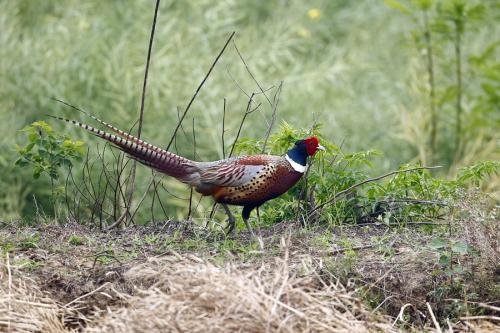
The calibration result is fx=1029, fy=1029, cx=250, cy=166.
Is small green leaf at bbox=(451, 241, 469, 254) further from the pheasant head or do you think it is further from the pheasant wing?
the pheasant wing

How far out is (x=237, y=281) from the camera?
16.9 ft

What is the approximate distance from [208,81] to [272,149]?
20.2ft

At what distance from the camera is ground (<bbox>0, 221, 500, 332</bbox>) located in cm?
511

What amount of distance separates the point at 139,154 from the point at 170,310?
2135 mm

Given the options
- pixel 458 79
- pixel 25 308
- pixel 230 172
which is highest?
pixel 458 79

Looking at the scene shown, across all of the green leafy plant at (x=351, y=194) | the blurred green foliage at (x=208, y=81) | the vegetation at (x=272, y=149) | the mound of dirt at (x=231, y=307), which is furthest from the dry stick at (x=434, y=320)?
the blurred green foliage at (x=208, y=81)

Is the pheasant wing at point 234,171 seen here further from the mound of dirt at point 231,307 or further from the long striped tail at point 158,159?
the mound of dirt at point 231,307

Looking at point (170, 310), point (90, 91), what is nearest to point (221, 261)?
point (170, 310)

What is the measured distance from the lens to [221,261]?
601cm

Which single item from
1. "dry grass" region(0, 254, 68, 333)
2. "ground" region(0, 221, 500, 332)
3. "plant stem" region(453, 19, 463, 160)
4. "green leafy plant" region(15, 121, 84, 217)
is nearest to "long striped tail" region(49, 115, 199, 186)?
"ground" region(0, 221, 500, 332)

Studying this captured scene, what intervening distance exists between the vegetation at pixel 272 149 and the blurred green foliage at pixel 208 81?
0.10 ft

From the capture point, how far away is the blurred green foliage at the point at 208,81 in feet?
42.1

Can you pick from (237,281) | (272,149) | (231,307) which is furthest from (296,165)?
(231,307)

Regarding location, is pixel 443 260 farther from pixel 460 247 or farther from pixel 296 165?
pixel 296 165
